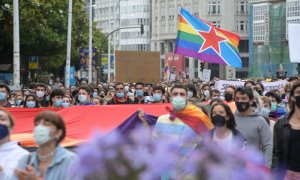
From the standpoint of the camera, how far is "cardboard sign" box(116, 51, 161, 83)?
20.6m

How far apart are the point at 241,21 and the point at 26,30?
73958mm

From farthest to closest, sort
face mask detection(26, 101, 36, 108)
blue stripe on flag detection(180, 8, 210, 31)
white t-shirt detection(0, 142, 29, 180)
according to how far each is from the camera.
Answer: blue stripe on flag detection(180, 8, 210, 31) → face mask detection(26, 101, 36, 108) → white t-shirt detection(0, 142, 29, 180)

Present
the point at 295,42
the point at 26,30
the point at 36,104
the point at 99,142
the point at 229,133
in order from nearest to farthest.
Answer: the point at 99,142, the point at 229,133, the point at 36,104, the point at 295,42, the point at 26,30

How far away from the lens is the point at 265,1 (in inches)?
3989

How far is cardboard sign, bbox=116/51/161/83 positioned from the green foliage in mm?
11640

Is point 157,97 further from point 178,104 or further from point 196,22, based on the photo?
point 178,104

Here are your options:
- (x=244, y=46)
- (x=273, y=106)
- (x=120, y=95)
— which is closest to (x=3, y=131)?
(x=273, y=106)

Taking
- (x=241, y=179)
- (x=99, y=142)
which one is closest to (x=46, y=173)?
(x=99, y=142)

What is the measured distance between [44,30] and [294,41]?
27.5 m

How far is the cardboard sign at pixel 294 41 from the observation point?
57.1 ft

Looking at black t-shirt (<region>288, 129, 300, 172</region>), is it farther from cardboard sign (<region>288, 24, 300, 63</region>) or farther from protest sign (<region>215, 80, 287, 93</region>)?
protest sign (<region>215, 80, 287, 93</region>)

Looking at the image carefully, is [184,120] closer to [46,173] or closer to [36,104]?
[46,173]

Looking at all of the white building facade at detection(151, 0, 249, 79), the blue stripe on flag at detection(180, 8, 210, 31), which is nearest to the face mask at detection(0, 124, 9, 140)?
the blue stripe on flag at detection(180, 8, 210, 31)

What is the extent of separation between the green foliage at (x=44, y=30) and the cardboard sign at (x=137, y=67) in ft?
38.2
